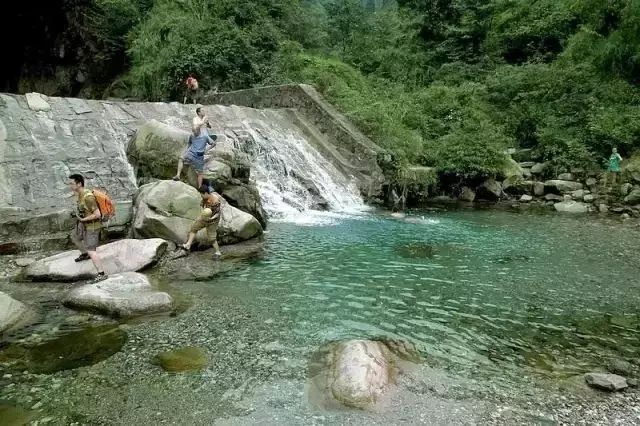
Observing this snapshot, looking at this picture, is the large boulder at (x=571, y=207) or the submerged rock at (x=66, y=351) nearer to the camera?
the submerged rock at (x=66, y=351)

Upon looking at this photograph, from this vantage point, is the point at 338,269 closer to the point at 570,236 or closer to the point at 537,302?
the point at 537,302

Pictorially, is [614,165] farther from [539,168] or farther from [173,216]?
[173,216]

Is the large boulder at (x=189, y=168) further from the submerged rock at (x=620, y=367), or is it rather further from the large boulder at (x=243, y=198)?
the submerged rock at (x=620, y=367)

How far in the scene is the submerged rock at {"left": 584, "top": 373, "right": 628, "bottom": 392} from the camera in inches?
192

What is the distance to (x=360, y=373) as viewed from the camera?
490 cm

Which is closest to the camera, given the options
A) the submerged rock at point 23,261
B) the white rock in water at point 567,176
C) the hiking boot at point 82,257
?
the hiking boot at point 82,257

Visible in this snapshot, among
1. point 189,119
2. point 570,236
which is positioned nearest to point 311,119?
point 189,119

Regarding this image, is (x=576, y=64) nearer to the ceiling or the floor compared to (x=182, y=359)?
nearer to the ceiling

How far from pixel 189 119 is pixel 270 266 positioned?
29.3 ft

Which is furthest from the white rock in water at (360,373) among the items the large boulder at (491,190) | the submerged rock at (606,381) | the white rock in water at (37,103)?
the large boulder at (491,190)

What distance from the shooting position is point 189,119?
1622 centimetres

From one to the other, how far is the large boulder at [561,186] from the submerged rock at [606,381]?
1422 cm

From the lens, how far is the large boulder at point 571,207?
16.5 m

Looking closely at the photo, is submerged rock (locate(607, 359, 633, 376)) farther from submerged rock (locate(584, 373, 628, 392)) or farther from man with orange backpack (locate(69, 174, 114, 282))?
man with orange backpack (locate(69, 174, 114, 282))
